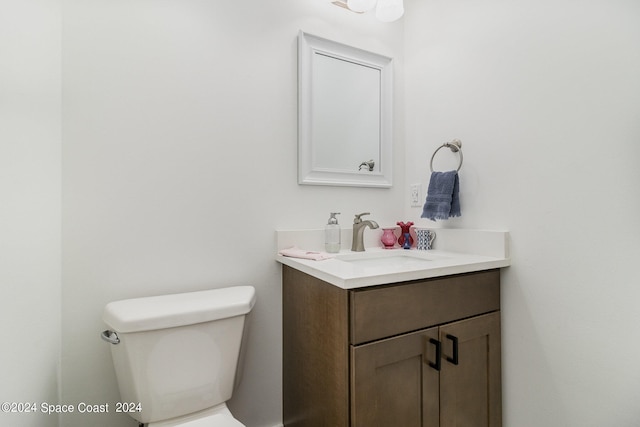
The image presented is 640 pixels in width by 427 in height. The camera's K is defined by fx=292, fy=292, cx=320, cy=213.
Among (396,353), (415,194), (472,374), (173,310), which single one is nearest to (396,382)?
(396,353)

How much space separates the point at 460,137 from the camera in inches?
54.2

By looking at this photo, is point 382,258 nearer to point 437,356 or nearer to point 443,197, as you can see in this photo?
point 443,197

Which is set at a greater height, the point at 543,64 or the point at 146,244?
the point at 543,64

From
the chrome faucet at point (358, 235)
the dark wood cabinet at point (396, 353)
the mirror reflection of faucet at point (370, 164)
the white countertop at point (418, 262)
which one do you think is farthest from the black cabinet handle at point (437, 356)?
the mirror reflection of faucet at point (370, 164)

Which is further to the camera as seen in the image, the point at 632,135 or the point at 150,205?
the point at 150,205

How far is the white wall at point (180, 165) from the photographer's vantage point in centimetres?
101

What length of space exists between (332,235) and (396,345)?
1.88ft

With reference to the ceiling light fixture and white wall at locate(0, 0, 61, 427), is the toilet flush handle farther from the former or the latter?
the ceiling light fixture

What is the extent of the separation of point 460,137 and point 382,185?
0.43m

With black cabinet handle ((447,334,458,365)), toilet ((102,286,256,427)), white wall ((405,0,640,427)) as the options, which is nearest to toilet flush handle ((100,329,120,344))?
toilet ((102,286,256,427))

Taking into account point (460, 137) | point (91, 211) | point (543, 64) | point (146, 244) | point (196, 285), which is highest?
point (543, 64)

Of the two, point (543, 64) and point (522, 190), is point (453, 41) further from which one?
point (522, 190)

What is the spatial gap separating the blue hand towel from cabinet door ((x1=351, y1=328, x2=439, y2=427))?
55 centimetres

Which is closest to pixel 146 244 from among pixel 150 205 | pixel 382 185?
pixel 150 205
